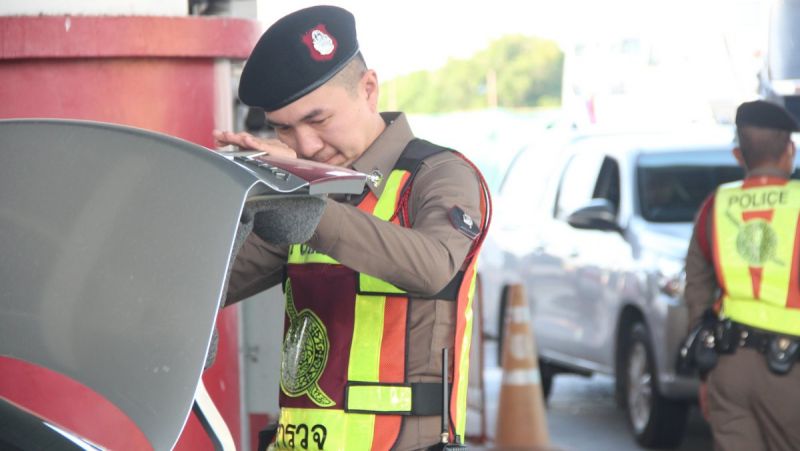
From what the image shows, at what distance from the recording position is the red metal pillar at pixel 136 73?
4461 mm

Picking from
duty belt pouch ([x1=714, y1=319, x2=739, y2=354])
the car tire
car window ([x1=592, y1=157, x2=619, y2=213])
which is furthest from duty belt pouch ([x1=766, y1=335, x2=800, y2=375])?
the car tire

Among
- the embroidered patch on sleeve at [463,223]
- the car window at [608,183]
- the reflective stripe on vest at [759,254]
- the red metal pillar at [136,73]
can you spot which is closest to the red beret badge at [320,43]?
the embroidered patch on sleeve at [463,223]

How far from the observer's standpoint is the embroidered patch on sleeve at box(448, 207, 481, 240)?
3.05m

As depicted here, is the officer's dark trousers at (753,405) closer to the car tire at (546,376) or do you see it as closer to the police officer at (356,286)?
the police officer at (356,286)

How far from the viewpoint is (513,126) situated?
106 feet

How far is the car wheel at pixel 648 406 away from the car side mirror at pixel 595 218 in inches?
24.8

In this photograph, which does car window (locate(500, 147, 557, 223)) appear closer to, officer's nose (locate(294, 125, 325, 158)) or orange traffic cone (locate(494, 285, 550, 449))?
orange traffic cone (locate(494, 285, 550, 449))

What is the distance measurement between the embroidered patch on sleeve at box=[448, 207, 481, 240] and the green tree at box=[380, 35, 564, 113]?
7481 centimetres

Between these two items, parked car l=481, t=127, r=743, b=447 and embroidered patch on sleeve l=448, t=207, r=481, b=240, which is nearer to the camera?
embroidered patch on sleeve l=448, t=207, r=481, b=240

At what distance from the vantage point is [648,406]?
→ 31.1 feet

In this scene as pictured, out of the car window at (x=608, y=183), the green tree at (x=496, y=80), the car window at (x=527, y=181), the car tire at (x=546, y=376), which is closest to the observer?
the car window at (x=608, y=183)

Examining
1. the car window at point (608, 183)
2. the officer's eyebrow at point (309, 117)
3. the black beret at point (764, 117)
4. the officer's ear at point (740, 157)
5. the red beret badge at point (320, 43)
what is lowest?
the car window at point (608, 183)

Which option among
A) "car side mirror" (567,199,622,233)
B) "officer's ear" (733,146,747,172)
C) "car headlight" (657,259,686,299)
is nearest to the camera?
"officer's ear" (733,146,747,172)

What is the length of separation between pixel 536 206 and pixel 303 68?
8536 mm
